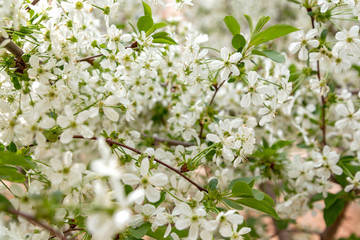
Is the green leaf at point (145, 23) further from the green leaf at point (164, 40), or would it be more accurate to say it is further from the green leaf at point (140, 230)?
the green leaf at point (140, 230)

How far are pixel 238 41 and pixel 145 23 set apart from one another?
0.25 m

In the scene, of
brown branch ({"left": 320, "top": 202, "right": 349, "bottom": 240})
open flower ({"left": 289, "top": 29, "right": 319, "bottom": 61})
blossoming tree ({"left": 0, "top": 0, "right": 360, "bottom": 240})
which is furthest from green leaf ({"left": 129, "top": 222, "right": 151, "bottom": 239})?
brown branch ({"left": 320, "top": 202, "right": 349, "bottom": 240})

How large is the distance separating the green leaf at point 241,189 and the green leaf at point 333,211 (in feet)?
1.95

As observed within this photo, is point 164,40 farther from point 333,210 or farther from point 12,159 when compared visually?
point 333,210

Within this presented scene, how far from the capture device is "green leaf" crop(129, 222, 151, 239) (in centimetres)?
70

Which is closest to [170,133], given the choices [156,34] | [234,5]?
[156,34]

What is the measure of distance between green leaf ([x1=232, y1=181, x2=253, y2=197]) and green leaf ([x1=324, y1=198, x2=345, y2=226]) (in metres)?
0.59

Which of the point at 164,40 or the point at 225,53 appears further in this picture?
the point at 164,40

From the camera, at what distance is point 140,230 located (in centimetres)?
71

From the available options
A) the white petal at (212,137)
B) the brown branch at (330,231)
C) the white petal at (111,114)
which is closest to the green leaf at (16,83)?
the white petal at (111,114)

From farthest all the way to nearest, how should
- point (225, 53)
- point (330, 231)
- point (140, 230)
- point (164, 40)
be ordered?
point (330, 231), point (164, 40), point (225, 53), point (140, 230)

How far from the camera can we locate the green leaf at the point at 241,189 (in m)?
0.71

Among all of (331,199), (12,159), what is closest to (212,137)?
(12,159)

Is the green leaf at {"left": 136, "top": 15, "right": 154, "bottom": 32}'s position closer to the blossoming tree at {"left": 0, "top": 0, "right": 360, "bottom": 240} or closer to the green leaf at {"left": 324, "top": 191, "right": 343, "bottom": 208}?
the blossoming tree at {"left": 0, "top": 0, "right": 360, "bottom": 240}
